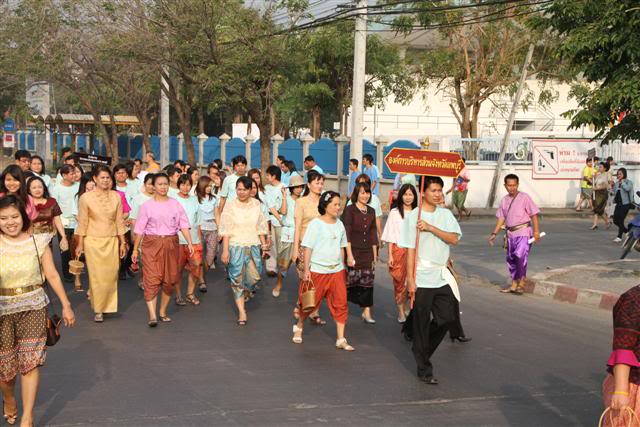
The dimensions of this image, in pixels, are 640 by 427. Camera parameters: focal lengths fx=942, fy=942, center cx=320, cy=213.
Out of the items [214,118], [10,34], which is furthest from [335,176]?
[214,118]

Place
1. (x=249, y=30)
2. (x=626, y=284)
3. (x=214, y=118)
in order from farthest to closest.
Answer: (x=214, y=118) → (x=249, y=30) → (x=626, y=284)

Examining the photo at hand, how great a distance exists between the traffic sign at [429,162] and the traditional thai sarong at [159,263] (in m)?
2.89

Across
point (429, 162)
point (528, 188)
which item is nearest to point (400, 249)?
point (429, 162)

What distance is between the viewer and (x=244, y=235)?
10.5 metres

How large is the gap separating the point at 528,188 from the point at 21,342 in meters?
23.7

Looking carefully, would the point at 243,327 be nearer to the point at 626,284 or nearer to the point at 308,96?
the point at 626,284

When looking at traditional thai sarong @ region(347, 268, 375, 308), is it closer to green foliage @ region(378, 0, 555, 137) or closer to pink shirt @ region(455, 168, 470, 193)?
pink shirt @ region(455, 168, 470, 193)

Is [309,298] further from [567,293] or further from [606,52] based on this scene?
[606,52]

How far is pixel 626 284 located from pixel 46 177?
828cm

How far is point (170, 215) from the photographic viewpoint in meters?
10.2

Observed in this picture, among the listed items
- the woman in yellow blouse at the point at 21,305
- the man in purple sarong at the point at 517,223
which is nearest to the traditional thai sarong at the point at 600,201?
the man in purple sarong at the point at 517,223

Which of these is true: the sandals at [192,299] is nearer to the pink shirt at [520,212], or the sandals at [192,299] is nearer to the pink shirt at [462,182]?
the pink shirt at [520,212]

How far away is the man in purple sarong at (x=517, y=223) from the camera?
12.3 m

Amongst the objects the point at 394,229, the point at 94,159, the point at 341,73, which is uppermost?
the point at 341,73
